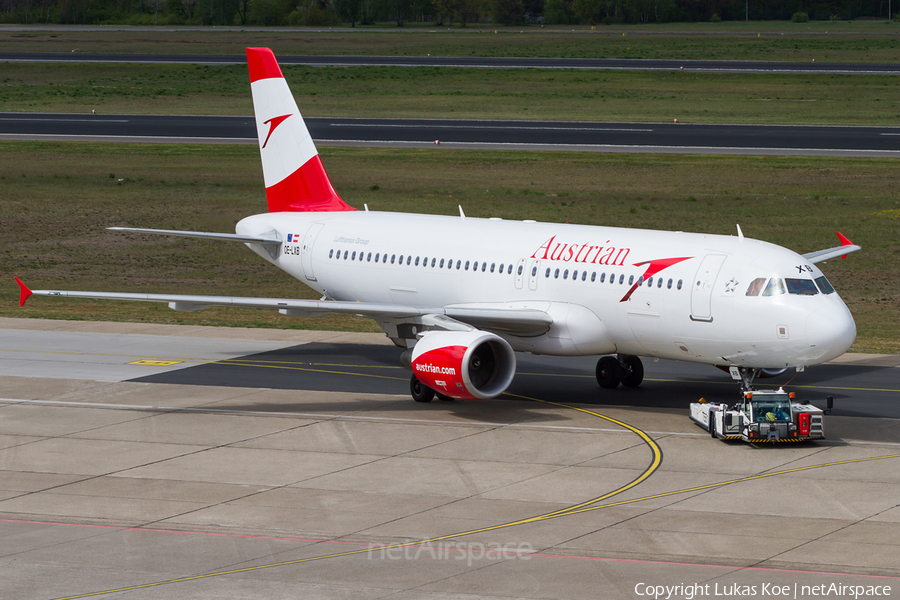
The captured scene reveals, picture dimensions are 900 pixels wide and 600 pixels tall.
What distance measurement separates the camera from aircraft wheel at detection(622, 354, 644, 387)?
33188 mm

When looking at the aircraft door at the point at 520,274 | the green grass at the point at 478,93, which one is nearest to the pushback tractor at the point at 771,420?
the aircraft door at the point at 520,274

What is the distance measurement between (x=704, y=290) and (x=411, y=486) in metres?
8.99

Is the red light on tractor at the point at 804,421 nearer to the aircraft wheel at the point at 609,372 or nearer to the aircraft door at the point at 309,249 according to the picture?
the aircraft wheel at the point at 609,372

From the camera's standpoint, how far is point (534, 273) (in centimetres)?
3148

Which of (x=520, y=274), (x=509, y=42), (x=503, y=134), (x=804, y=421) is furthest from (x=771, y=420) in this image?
(x=509, y=42)

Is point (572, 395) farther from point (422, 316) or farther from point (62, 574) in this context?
point (62, 574)

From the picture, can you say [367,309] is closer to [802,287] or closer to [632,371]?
[632,371]

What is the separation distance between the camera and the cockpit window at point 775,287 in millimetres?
27406

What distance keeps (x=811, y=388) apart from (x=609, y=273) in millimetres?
7497

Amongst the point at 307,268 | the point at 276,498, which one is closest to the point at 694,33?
the point at 307,268

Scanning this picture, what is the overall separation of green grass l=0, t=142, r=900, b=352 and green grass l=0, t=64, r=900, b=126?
816 inches

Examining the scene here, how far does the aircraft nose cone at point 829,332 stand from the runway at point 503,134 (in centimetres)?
5135

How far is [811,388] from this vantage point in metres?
33.0

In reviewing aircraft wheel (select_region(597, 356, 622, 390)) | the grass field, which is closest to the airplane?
aircraft wheel (select_region(597, 356, 622, 390))
